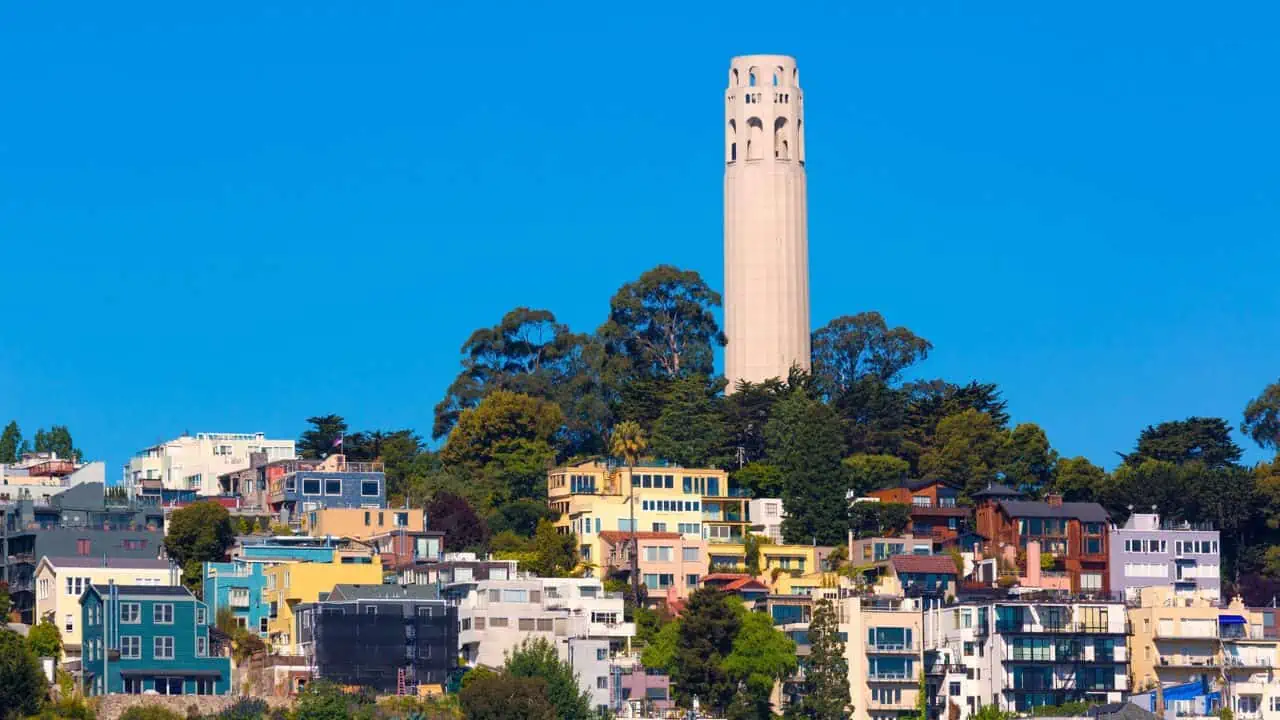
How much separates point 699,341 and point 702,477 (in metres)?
19.3

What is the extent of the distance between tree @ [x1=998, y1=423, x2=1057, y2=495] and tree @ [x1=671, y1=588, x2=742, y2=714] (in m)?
25.8

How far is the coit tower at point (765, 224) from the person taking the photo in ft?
434

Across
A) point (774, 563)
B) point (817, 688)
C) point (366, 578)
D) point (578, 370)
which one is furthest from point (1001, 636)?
point (578, 370)

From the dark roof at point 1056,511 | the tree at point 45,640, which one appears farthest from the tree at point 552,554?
the tree at point 45,640

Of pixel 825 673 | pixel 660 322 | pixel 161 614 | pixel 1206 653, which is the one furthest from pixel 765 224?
pixel 161 614

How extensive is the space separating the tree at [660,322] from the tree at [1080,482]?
1891cm

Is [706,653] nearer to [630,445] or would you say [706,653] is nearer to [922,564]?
[922,564]

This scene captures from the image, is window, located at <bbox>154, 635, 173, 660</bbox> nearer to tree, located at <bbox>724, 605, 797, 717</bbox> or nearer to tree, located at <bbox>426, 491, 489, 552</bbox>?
tree, located at <bbox>724, 605, 797, 717</bbox>

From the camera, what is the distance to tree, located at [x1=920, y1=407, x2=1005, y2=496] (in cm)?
12012

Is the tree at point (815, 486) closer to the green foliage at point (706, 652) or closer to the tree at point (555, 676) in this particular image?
the green foliage at point (706, 652)

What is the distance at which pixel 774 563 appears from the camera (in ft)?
360

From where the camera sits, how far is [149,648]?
94.4m

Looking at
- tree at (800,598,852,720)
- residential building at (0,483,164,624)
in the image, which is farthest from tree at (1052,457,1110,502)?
residential building at (0,483,164,624)

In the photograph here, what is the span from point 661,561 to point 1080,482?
18125 mm
